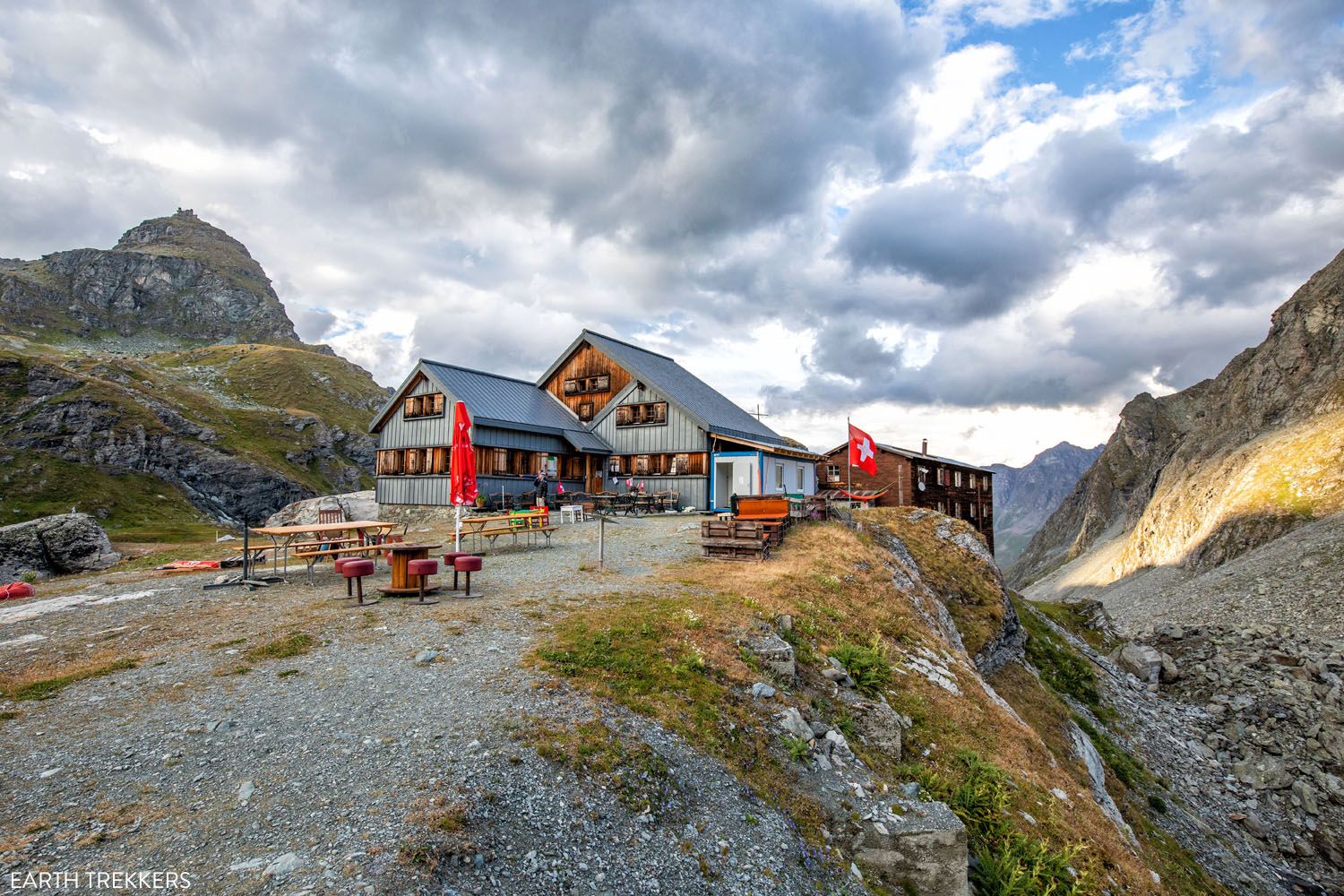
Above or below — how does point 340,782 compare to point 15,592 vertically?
below

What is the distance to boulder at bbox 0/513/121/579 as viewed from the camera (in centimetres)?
A: 2147

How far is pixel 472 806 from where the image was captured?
6328 mm

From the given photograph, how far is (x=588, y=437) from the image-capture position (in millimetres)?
42375

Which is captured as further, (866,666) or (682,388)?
(682,388)

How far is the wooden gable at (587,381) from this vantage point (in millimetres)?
43594

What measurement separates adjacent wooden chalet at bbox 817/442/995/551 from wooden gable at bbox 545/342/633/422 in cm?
1917

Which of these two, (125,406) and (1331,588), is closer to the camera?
(1331,588)

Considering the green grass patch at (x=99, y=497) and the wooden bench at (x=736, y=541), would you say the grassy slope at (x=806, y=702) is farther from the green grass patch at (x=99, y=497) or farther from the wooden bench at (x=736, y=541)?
the green grass patch at (x=99, y=497)

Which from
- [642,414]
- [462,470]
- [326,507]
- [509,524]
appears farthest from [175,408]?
[462,470]

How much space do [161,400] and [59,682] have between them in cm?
9074

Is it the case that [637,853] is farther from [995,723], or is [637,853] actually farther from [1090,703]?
[1090,703]

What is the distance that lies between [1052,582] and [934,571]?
240ft

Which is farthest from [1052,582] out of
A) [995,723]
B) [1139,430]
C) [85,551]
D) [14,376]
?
[14,376]

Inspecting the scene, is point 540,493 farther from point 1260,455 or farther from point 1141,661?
point 1260,455
